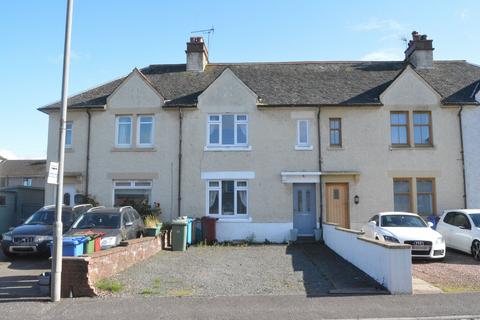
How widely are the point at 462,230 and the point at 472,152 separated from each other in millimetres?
6033

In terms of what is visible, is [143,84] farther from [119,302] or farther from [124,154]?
[119,302]

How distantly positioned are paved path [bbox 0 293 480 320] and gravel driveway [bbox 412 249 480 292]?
0.97m

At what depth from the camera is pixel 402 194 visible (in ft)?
60.7

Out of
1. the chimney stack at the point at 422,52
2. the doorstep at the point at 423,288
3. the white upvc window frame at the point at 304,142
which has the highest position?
the chimney stack at the point at 422,52

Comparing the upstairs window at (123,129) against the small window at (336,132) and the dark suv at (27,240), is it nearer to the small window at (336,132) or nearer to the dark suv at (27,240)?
the dark suv at (27,240)

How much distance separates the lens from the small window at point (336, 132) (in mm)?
18891

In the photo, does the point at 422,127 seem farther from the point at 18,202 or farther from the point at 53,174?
the point at 18,202

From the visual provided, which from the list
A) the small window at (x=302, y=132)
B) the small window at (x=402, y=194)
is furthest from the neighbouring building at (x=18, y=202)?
the small window at (x=402, y=194)

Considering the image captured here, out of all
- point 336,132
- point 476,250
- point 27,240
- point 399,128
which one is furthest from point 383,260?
point 399,128

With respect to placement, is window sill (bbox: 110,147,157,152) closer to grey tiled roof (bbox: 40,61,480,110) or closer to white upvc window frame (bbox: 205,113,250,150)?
grey tiled roof (bbox: 40,61,480,110)

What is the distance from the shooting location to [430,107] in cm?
1869

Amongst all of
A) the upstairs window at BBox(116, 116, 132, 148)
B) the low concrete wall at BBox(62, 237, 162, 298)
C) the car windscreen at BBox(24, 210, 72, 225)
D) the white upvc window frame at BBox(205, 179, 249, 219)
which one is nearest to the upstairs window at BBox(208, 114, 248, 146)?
the white upvc window frame at BBox(205, 179, 249, 219)

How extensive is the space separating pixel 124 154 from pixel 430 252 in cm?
1292

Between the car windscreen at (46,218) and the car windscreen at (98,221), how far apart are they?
172 centimetres
